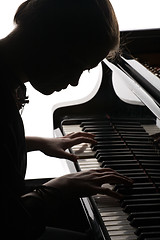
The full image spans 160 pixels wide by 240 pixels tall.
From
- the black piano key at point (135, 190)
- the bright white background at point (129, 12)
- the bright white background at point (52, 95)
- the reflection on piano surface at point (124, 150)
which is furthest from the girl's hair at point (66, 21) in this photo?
the bright white background at point (129, 12)

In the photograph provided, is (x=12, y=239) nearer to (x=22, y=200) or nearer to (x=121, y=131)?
(x=22, y=200)

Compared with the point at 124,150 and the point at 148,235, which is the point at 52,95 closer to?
the point at 124,150

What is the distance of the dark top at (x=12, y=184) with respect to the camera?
3.87 feet

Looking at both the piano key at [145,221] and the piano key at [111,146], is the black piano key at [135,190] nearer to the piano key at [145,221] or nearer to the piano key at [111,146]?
the piano key at [145,221]

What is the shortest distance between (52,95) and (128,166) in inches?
45.2

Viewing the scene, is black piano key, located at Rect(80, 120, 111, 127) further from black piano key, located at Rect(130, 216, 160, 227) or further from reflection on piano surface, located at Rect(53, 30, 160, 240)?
black piano key, located at Rect(130, 216, 160, 227)

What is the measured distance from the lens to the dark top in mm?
1181

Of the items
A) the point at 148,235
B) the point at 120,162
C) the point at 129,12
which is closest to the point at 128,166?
the point at 120,162

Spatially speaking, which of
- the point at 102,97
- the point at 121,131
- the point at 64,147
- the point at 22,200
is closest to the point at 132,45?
the point at 102,97

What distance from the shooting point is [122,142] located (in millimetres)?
1739

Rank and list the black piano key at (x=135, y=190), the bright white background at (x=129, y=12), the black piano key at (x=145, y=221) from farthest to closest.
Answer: the bright white background at (x=129, y=12), the black piano key at (x=135, y=190), the black piano key at (x=145, y=221)

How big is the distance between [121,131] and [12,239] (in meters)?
0.74

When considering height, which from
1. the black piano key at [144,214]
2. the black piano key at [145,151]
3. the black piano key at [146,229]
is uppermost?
the black piano key at [145,151]

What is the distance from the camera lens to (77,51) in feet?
4.17
